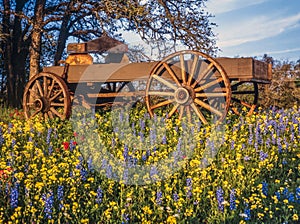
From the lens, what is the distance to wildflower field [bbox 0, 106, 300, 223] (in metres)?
3.33

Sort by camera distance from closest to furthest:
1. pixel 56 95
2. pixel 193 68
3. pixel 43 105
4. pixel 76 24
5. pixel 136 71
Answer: pixel 193 68, pixel 136 71, pixel 56 95, pixel 43 105, pixel 76 24

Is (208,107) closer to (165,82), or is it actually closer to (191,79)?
(191,79)

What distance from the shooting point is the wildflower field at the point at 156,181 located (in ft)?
10.9

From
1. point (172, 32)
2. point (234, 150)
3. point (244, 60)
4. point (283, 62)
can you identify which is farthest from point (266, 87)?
point (234, 150)

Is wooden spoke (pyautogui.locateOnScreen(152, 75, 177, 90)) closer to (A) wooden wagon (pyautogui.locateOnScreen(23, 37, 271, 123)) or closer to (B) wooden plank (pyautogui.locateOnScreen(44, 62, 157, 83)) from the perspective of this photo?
(A) wooden wagon (pyautogui.locateOnScreen(23, 37, 271, 123))

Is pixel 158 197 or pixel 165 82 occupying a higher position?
pixel 165 82

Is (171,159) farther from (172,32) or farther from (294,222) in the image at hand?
(172,32)

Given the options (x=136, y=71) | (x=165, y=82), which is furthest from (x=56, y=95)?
(x=165, y=82)

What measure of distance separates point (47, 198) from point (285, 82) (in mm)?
9380

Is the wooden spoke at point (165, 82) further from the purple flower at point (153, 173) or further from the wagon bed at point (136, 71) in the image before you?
the purple flower at point (153, 173)

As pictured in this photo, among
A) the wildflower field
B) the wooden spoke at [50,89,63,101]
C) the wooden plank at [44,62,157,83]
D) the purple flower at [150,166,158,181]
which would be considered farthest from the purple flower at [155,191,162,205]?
the wooden spoke at [50,89,63,101]

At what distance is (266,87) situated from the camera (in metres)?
11.1

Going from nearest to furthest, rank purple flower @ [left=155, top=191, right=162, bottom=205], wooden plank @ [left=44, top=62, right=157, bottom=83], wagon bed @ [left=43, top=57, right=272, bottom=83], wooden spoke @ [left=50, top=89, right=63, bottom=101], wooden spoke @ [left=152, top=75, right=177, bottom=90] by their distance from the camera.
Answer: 1. purple flower @ [left=155, top=191, right=162, bottom=205]
2. wagon bed @ [left=43, top=57, right=272, bottom=83]
3. wooden spoke @ [left=152, top=75, right=177, bottom=90]
4. wooden plank @ [left=44, top=62, right=157, bottom=83]
5. wooden spoke @ [left=50, top=89, right=63, bottom=101]

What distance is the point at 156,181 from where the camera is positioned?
150 inches
